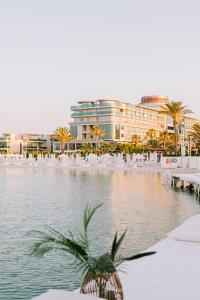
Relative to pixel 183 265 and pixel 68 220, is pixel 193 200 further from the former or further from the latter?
pixel 183 265

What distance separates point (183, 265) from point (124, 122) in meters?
154

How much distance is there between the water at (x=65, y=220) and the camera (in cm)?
1037

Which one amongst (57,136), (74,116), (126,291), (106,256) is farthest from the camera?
(74,116)

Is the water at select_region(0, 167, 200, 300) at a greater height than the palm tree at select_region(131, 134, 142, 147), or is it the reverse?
the palm tree at select_region(131, 134, 142, 147)

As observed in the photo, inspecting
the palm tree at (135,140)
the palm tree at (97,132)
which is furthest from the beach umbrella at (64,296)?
the palm tree at (135,140)

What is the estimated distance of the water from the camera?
34.0 feet

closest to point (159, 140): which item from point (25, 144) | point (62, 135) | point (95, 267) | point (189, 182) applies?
point (62, 135)

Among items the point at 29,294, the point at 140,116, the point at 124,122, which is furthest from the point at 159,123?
the point at 29,294

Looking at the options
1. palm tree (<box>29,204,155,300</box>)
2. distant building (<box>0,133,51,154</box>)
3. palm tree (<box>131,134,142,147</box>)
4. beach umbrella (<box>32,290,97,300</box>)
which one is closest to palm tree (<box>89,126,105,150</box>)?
palm tree (<box>131,134,142,147</box>)

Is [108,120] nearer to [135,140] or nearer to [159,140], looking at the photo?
[135,140]

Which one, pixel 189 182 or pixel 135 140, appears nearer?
pixel 189 182

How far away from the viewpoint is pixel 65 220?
63.5 feet

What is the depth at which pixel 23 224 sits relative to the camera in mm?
18031

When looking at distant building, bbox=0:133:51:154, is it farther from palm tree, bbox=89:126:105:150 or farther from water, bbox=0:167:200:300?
water, bbox=0:167:200:300
